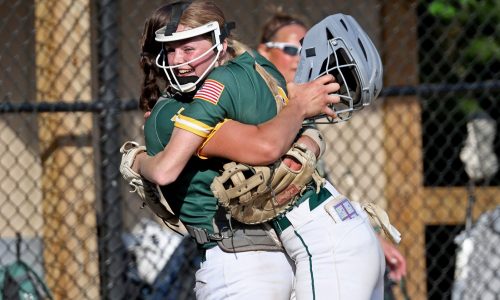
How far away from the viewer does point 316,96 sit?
3527 mm

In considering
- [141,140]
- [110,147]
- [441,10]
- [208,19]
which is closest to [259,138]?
[208,19]

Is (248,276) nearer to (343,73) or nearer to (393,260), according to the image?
(343,73)

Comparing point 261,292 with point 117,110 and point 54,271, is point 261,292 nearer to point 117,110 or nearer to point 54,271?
point 117,110

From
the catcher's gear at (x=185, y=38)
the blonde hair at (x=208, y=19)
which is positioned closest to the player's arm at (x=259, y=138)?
the catcher's gear at (x=185, y=38)

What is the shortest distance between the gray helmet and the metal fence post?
75.0 inches

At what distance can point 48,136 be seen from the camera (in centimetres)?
571

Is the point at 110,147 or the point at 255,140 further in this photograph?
the point at 110,147

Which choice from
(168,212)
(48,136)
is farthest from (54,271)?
(168,212)

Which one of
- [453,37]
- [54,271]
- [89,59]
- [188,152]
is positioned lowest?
[54,271]

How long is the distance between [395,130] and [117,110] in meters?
2.08

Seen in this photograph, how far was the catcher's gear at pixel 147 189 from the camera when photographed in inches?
147

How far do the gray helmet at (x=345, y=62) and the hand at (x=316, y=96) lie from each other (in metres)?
0.05

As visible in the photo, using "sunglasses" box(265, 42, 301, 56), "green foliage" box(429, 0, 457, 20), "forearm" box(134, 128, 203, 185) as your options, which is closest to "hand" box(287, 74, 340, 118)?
"forearm" box(134, 128, 203, 185)

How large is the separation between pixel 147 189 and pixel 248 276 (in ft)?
1.67
